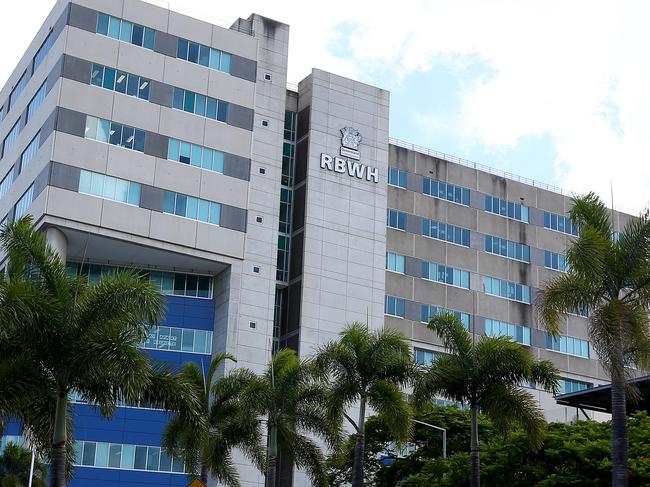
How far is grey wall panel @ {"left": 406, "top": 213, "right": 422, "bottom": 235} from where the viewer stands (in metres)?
87.4

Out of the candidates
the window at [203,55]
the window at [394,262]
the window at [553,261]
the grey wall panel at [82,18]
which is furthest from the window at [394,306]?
the grey wall panel at [82,18]

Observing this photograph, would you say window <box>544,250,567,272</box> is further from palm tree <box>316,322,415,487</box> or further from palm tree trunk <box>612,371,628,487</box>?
palm tree trunk <box>612,371,628,487</box>

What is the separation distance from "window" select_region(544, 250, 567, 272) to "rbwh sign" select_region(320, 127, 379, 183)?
18.5 meters

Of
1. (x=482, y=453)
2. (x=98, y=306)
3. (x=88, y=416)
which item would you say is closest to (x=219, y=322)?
(x=88, y=416)

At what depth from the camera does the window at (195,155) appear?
75550 millimetres

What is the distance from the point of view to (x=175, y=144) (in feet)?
248

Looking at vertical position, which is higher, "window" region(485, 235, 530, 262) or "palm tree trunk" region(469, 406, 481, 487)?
"window" region(485, 235, 530, 262)

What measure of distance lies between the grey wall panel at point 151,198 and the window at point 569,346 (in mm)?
34657

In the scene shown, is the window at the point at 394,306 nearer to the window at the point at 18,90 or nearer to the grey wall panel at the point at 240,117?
the grey wall panel at the point at 240,117

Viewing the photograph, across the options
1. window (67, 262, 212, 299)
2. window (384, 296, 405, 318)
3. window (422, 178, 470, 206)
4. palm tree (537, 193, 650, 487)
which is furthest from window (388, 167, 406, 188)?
palm tree (537, 193, 650, 487)

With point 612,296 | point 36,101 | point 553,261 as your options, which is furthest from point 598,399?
point 36,101

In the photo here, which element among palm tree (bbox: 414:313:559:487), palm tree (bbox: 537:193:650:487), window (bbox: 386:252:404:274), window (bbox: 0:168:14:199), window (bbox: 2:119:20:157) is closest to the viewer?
palm tree (bbox: 537:193:650:487)

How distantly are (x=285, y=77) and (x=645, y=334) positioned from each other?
160 ft

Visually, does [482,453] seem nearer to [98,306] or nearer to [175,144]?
[98,306]
